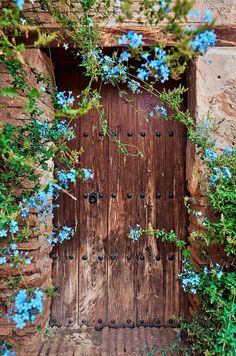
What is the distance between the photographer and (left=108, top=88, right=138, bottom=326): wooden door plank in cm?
191

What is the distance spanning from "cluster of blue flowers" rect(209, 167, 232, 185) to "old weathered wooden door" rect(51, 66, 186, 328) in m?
0.48

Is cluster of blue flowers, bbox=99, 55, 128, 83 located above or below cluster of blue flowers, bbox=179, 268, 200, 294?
above

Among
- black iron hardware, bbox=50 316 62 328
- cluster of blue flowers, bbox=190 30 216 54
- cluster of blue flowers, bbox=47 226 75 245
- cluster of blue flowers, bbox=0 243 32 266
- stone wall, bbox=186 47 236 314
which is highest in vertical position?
stone wall, bbox=186 47 236 314

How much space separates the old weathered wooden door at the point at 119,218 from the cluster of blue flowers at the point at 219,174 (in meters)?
0.48

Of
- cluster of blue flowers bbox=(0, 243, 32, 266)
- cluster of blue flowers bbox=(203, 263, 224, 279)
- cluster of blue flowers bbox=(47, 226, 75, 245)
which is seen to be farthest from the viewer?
cluster of blue flowers bbox=(47, 226, 75, 245)

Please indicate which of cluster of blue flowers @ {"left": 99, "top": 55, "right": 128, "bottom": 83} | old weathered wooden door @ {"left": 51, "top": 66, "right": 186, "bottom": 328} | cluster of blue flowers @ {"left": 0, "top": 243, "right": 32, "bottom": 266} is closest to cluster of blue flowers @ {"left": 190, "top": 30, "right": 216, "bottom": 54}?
cluster of blue flowers @ {"left": 99, "top": 55, "right": 128, "bottom": 83}

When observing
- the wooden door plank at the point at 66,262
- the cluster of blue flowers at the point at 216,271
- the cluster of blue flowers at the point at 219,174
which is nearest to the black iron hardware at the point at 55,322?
the wooden door plank at the point at 66,262

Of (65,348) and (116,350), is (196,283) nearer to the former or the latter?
(116,350)

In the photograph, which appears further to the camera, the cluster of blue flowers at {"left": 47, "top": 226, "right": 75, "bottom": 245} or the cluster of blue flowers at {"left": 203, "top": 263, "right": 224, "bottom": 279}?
the cluster of blue flowers at {"left": 47, "top": 226, "right": 75, "bottom": 245}

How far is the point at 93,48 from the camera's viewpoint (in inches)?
54.7

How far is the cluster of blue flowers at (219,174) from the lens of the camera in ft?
4.55

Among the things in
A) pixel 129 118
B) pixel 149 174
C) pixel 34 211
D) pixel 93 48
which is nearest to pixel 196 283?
pixel 149 174

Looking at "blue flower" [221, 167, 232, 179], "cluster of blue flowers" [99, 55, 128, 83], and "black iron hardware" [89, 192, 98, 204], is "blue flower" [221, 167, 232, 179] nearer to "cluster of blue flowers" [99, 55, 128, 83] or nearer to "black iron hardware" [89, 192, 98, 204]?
"cluster of blue flowers" [99, 55, 128, 83]

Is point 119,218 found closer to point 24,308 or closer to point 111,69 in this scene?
point 111,69
